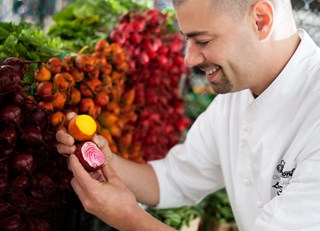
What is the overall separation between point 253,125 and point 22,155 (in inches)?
34.3

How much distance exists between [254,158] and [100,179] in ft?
2.01

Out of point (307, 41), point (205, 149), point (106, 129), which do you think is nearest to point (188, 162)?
point (205, 149)

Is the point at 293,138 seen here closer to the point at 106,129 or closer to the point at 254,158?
the point at 254,158

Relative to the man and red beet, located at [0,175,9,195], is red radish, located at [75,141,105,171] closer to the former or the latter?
the man

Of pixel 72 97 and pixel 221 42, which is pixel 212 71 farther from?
pixel 72 97

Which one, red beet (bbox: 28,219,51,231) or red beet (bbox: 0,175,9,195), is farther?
red beet (bbox: 28,219,51,231)

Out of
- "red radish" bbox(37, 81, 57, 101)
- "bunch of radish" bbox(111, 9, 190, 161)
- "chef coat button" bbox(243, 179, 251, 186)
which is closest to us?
"red radish" bbox(37, 81, 57, 101)

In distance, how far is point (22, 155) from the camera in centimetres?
124

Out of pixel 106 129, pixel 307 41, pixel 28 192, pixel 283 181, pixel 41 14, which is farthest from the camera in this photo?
pixel 41 14

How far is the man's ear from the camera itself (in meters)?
1.39

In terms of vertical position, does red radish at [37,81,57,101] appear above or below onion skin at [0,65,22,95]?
below

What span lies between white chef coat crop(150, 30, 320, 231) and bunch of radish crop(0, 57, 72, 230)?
2.25 ft

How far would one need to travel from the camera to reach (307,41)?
5.14 feet

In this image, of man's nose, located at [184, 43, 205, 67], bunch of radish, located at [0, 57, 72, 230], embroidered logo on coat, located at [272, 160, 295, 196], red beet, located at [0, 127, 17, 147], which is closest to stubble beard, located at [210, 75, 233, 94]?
man's nose, located at [184, 43, 205, 67]
